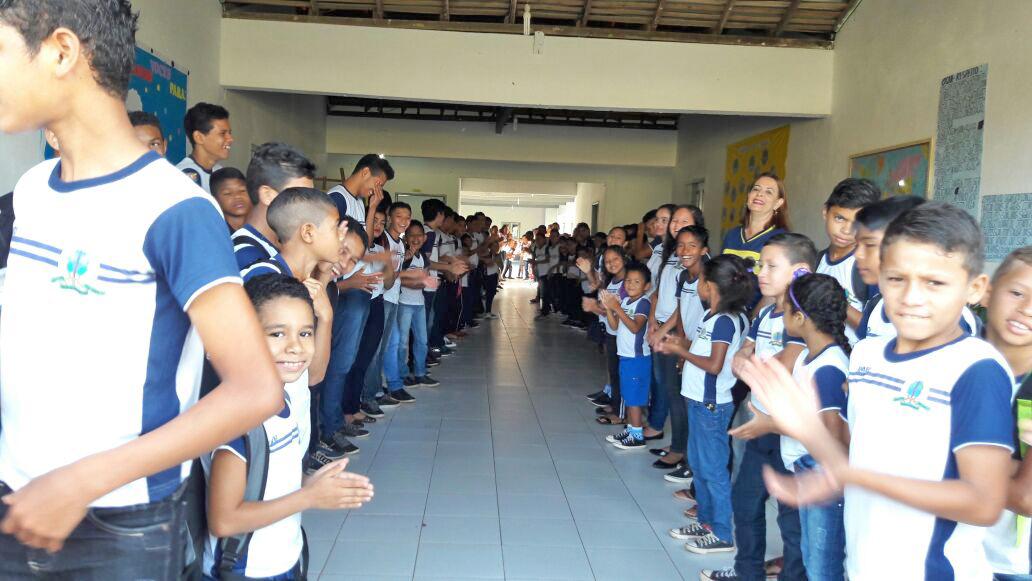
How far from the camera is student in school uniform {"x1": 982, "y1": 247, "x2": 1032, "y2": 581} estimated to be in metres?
1.61

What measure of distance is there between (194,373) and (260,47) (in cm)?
659

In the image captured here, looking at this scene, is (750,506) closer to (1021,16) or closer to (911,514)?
(911,514)

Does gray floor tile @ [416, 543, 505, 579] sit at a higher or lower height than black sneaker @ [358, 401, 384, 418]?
lower

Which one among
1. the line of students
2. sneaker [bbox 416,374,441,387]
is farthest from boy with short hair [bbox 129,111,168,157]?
sneaker [bbox 416,374,441,387]

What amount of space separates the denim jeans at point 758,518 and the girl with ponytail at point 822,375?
0.11m

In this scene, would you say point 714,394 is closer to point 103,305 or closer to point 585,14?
point 103,305

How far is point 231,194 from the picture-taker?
3320 millimetres

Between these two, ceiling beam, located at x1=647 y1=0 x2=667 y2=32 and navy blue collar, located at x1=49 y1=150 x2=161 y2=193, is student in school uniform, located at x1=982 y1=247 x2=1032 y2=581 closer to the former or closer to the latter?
navy blue collar, located at x1=49 y1=150 x2=161 y2=193

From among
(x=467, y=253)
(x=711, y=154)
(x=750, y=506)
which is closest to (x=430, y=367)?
(x=467, y=253)

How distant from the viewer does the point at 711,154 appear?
1084 cm

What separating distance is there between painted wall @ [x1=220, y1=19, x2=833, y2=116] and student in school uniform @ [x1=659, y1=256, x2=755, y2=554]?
4.40m

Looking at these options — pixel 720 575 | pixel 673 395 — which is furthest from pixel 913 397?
pixel 673 395

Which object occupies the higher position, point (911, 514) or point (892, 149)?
point (892, 149)

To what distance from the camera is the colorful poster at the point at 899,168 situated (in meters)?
5.68
